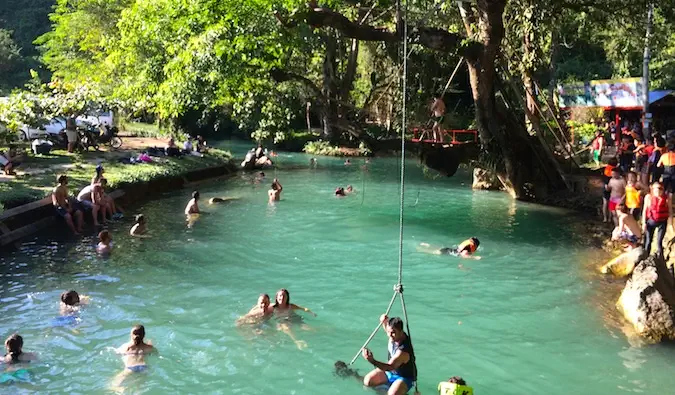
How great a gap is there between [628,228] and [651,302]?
543 cm

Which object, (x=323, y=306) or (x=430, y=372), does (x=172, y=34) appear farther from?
(x=430, y=372)

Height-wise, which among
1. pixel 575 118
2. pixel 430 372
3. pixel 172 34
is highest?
pixel 172 34

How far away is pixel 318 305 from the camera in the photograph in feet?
37.8

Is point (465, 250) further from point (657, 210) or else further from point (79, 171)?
point (79, 171)

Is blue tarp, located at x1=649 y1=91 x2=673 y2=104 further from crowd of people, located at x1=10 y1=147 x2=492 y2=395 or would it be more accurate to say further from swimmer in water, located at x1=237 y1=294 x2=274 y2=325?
swimmer in water, located at x1=237 y1=294 x2=274 y2=325

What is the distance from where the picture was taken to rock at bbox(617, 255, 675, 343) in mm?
9922

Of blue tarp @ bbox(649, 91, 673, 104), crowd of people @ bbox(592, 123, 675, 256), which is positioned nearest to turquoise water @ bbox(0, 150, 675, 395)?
crowd of people @ bbox(592, 123, 675, 256)

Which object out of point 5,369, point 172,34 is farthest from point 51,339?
point 172,34

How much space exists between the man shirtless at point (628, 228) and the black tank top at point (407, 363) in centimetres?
937

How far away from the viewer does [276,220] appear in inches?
776

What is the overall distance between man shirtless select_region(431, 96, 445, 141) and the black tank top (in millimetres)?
13794

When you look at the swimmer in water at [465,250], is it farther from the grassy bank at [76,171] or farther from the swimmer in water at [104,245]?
the grassy bank at [76,171]

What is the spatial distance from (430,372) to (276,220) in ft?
37.9

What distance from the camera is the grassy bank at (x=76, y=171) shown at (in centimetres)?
1712
